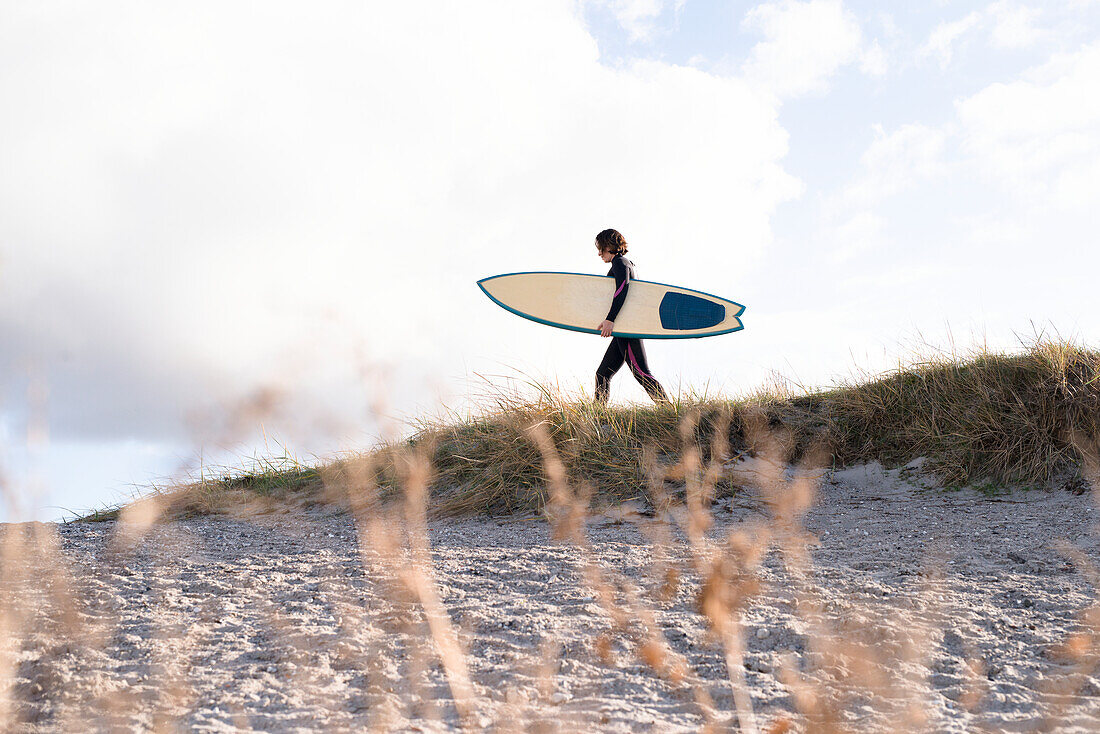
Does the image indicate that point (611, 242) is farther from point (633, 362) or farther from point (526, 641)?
point (526, 641)

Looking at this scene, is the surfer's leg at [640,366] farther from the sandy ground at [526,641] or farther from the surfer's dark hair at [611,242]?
the sandy ground at [526,641]

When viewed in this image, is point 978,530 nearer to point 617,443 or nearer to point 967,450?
point 967,450

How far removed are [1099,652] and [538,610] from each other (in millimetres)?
1749

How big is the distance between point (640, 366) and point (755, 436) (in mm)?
1325

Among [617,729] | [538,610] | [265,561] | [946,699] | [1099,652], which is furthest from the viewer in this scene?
[265,561]

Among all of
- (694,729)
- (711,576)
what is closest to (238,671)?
(694,729)

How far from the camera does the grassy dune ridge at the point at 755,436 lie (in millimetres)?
4613

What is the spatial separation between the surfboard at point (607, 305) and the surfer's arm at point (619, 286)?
12 centimetres

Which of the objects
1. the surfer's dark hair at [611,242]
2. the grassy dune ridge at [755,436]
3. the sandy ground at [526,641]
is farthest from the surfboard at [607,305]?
the sandy ground at [526,641]

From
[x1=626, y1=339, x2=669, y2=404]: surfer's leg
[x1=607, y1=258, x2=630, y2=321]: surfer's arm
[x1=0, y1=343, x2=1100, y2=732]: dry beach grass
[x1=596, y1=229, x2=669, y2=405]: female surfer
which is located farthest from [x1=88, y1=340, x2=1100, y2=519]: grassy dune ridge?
[x1=607, y1=258, x2=630, y2=321]: surfer's arm

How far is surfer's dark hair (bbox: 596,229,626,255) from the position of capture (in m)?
6.45

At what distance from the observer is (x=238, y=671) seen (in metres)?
2.05

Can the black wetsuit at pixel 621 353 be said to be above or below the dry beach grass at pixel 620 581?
above

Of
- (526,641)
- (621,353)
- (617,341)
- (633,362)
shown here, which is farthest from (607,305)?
(526,641)
